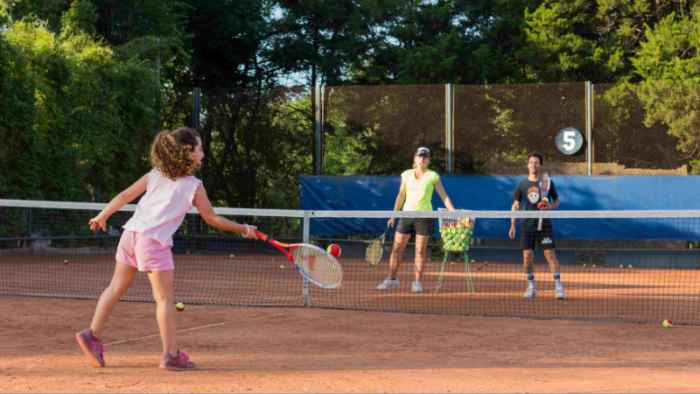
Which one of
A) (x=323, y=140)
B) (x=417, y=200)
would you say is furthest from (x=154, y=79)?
(x=417, y=200)

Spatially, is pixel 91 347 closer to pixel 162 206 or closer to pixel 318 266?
pixel 162 206

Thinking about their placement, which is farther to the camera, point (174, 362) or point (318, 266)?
point (318, 266)

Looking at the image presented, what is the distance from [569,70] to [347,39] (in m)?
6.13

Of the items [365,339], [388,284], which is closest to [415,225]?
[388,284]

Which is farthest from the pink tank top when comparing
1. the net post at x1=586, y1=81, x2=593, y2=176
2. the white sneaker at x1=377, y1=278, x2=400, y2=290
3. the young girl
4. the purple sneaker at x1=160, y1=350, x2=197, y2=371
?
the net post at x1=586, y1=81, x2=593, y2=176

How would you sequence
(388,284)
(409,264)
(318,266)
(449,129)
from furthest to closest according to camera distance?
(449,129) → (409,264) → (388,284) → (318,266)

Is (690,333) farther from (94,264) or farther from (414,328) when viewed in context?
(94,264)

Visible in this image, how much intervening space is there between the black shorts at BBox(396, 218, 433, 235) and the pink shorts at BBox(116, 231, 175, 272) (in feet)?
16.9

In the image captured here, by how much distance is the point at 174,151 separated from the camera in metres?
6.18

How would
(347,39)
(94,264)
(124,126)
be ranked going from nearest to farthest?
(94,264) → (124,126) → (347,39)

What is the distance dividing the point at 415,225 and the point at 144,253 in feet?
17.6

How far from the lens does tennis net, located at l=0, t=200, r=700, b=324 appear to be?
10.4m

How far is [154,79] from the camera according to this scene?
20.4 metres

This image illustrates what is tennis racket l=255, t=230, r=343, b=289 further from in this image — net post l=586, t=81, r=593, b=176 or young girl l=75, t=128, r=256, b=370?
net post l=586, t=81, r=593, b=176
